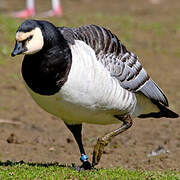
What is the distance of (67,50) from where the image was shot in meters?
5.59

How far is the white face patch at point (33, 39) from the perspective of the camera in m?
5.36

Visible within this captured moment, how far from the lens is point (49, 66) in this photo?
217 inches

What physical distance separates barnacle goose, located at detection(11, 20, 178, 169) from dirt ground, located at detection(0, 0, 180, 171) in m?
1.84

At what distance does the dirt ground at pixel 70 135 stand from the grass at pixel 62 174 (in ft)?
4.94

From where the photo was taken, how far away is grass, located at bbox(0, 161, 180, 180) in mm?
5836

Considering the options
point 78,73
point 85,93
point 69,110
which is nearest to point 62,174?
point 69,110

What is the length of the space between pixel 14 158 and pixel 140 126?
2.89m

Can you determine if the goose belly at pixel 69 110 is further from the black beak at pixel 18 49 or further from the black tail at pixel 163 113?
the black tail at pixel 163 113

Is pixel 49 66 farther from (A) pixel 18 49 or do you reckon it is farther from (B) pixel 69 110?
(B) pixel 69 110

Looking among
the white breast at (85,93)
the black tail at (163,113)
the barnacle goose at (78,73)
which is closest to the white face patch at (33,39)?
the barnacle goose at (78,73)

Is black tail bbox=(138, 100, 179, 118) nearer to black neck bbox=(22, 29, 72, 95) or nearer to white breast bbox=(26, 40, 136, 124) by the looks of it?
white breast bbox=(26, 40, 136, 124)

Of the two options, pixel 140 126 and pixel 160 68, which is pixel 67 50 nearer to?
pixel 140 126

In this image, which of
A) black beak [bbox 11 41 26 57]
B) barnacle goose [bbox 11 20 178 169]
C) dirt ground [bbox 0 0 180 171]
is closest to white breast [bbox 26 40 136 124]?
barnacle goose [bbox 11 20 178 169]

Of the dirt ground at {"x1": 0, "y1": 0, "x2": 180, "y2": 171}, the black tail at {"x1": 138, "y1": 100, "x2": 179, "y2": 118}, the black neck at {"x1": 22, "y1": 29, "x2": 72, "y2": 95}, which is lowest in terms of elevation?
the dirt ground at {"x1": 0, "y1": 0, "x2": 180, "y2": 171}
